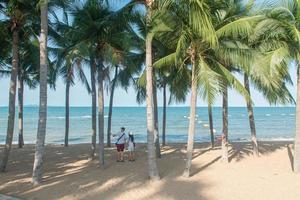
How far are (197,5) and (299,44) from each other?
12.1ft

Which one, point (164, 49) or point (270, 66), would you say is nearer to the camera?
point (270, 66)

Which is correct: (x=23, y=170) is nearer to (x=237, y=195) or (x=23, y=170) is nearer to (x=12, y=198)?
(x=12, y=198)

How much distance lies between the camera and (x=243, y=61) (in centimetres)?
1531

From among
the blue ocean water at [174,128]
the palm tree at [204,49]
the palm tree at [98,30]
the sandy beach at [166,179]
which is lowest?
the sandy beach at [166,179]

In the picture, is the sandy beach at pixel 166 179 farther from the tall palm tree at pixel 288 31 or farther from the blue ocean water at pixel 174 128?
the blue ocean water at pixel 174 128

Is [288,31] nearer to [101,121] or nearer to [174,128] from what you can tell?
[101,121]

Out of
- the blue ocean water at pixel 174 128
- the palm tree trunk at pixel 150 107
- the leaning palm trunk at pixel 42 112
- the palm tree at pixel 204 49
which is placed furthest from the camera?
the blue ocean water at pixel 174 128

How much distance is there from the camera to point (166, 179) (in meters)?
15.1

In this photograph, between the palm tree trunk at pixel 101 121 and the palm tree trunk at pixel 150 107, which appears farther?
the palm tree trunk at pixel 101 121

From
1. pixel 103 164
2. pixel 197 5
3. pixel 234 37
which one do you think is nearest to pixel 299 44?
pixel 234 37

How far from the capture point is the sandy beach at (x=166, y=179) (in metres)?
13.3

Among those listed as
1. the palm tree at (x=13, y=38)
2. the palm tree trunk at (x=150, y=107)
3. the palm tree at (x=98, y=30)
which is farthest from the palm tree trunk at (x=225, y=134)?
the palm tree at (x=13, y=38)

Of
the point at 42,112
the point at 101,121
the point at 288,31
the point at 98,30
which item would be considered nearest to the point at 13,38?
the point at 98,30

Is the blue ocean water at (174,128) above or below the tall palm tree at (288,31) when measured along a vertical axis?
below
